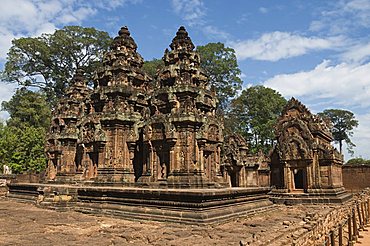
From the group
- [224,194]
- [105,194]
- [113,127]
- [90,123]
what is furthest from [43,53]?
[224,194]

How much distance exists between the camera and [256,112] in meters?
39.4

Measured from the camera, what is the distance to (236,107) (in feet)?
132

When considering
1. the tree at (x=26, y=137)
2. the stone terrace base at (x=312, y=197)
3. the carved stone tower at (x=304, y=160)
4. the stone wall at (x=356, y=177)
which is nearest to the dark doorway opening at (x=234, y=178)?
the carved stone tower at (x=304, y=160)

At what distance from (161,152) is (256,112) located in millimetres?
28014

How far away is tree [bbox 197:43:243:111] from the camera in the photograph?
3722 cm

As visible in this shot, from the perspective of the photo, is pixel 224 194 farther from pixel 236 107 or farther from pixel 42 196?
pixel 236 107

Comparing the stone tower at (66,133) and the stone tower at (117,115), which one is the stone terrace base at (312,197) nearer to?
the stone tower at (117,115)

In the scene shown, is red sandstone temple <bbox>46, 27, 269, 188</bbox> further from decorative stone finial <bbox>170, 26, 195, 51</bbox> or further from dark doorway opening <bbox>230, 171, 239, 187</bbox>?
dark doorway opening <bbox>230, 171, 239, 187</bbox>

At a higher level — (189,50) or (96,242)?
(189,50)

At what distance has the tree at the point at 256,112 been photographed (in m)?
38.7

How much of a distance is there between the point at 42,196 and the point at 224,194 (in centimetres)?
754

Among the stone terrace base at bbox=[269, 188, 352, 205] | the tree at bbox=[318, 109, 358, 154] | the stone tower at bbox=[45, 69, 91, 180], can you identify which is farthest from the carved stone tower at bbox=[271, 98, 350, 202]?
the tree at bbox=[318, 109, 358, 154]

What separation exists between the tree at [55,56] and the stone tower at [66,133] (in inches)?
653

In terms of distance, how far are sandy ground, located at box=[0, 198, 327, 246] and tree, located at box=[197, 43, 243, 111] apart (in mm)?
29024
